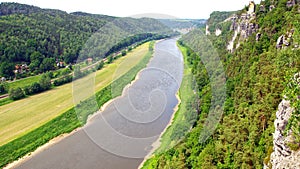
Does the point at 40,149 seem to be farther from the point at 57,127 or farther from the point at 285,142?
the point at 285,142

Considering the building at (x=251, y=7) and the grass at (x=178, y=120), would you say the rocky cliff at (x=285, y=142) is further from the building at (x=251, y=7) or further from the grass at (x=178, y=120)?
the building at (x=251, y=7)

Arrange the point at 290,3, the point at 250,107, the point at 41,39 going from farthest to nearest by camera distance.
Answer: the point at 41,39 < the point at 290,3 < the point at 250,107

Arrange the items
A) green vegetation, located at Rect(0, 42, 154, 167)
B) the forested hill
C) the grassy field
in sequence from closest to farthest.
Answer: green vegetation, located at Rect(0, 42, 154, 167) → the grassy field → the forested hill

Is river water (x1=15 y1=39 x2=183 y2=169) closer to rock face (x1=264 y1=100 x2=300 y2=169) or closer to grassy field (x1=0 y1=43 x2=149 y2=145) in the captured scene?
grassy field (x1=0 y1=43 x2=149 y2=145)

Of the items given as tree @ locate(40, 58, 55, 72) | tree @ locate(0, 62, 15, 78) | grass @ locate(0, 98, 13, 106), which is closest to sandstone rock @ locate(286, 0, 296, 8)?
grass @ locate(0, 98, 13, 106)

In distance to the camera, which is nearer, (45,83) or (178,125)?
(178,125)

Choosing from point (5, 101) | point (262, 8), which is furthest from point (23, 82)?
point (262, 8)

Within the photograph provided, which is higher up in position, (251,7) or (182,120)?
(251,7)
